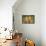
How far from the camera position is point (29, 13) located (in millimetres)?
5480

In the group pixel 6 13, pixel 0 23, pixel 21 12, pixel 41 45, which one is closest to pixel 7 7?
pixel 6 13

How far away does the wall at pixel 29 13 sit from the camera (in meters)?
5.48

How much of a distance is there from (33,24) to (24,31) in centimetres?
55

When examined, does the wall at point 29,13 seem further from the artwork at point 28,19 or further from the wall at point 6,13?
the wall at point 6,13

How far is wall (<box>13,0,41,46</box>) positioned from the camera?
5484 millimetres

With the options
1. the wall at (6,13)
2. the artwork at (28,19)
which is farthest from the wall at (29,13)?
the wall at (6,13)

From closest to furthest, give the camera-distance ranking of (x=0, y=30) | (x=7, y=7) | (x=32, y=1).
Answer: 1. (x=0, y=30)
2. (x=7, y=7)
3. (x=32, y=1)

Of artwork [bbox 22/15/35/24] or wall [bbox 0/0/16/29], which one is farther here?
artwork [bbox 22/15/35/24]

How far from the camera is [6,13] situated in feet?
13.7

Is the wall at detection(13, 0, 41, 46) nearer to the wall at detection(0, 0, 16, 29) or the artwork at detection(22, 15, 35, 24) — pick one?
the artwork at detection(22, 15, 35, 24)

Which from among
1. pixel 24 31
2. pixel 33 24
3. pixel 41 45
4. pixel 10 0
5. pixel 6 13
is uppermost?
pixel 10 0

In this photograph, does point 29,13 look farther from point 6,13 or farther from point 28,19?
point 6,13

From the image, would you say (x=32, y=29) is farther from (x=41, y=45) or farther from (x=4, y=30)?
(x=4, y=30)

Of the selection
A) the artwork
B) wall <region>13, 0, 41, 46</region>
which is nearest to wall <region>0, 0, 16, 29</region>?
wall <region>13, 0, 41, 46</region>
